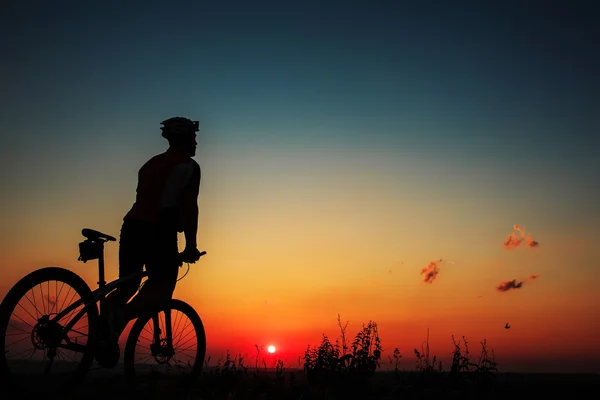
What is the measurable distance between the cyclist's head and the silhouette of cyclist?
0.17 metres

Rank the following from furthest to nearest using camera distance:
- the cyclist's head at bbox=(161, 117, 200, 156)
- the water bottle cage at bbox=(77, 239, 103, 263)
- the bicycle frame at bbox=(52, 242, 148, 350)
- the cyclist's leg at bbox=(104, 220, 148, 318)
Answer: the cyclist's head at bbox=(161, 117, 200, 156), the cyclist's leg at bbox=(104, 220, 148, 318), the water bottle cage at bbox=(77, 239, 103, 263), the bicycle frame at bbox=(52, 242, 148, 350)

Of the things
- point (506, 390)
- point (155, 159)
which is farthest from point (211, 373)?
point (506, 390)

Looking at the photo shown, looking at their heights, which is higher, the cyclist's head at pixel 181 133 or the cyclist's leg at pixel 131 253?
the cyclist's head at pixel 181 133

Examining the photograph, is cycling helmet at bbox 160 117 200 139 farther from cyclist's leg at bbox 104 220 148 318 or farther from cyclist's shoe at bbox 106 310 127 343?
cyclist's shoe at bbox 106 310 127 343

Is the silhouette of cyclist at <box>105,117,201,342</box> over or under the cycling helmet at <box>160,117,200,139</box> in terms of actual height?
under

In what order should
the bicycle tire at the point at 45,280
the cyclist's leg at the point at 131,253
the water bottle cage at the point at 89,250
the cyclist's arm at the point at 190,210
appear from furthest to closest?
the cyclist's arm at the point at 190,210 < the cyclist's leg at the point at 131,253 < the water bottle cage at the point at 89,250 < the bicycle tire at the point at 45,280

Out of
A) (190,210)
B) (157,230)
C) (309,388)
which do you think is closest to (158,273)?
(157,230)

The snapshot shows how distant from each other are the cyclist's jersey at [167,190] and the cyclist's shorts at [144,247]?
0.32 ft

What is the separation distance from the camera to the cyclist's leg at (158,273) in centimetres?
627

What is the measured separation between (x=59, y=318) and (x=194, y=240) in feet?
5.07

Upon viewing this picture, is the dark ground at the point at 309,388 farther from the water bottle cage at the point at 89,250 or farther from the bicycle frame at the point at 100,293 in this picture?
the water bottle cage at the point at 89,250

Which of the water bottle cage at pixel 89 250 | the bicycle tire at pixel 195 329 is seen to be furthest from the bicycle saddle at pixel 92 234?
the bicycle tire at pixel 195 329

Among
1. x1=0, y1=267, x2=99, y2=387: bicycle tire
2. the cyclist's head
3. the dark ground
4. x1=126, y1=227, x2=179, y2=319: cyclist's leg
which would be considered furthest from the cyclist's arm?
the dark ground

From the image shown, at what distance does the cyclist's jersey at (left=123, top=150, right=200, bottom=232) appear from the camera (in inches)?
245
